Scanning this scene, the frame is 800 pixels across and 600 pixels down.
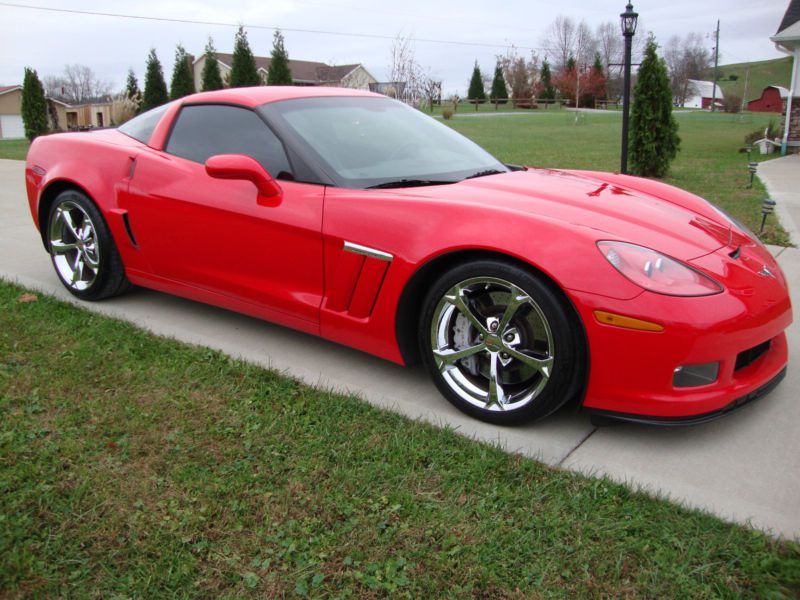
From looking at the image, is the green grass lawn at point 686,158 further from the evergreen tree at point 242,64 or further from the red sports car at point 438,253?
the evergreen tree at point 242,64

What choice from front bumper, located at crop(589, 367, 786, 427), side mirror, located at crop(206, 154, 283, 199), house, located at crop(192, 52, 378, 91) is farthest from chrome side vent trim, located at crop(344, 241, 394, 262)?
house, located at crop(192, 52, 378, 91)

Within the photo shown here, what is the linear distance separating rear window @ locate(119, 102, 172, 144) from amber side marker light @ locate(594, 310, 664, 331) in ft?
9.49

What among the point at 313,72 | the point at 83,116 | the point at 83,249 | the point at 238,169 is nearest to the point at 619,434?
the point at 238,169

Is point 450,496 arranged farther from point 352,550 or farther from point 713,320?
point 713,320

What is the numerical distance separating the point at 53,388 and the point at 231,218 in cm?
113

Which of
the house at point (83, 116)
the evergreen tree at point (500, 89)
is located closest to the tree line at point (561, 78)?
the evergreen tree at point (500, 89)

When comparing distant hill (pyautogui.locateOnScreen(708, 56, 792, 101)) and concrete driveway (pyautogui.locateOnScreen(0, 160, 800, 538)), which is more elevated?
distant hill (pyautogui.locateOnScreen(708, 56, 792, 101))

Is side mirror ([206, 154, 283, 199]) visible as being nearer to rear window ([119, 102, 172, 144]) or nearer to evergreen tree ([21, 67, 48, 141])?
rear window ([119, 102, 172, 144])

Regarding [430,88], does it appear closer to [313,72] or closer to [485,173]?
[313,72]

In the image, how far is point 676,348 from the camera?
2463 millimetres

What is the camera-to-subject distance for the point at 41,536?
2.15m

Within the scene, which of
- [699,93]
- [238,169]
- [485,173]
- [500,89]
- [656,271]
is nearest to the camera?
[656,271]

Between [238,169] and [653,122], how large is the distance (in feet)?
33.9

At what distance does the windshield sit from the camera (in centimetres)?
334
